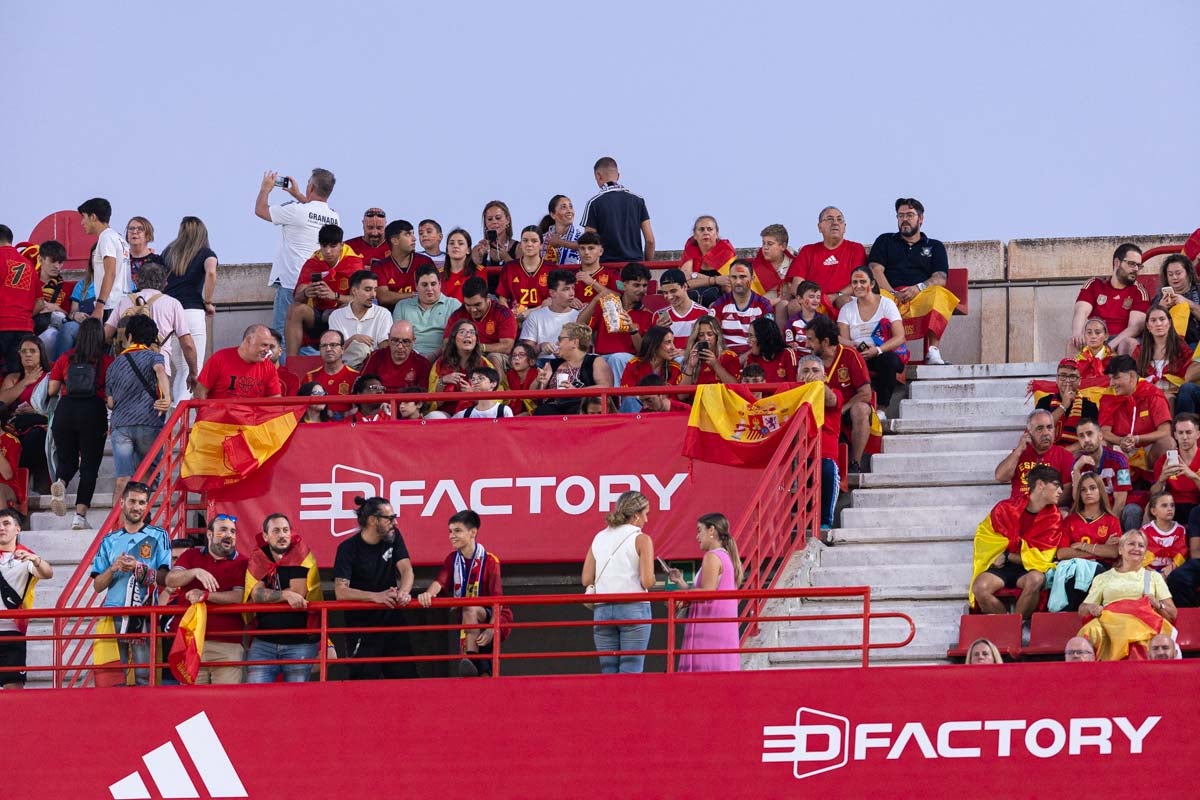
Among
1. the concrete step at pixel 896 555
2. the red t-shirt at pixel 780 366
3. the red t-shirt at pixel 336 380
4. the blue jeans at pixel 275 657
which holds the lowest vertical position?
the blue jeans at pixel 275 657

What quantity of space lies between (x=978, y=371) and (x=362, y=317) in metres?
5.26

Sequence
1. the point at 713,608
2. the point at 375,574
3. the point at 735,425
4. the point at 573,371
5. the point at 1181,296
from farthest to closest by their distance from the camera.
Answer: the point at 573,371
the point at 1181,296
the point at 735,425
the point at 375,574
the point at 713,608

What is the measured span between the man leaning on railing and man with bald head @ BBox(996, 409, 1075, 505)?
235 inches

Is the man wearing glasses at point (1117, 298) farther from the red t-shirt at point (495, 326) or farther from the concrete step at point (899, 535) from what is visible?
the red t-shirt at point (495, 326)

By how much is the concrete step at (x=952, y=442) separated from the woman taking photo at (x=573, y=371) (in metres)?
2.31

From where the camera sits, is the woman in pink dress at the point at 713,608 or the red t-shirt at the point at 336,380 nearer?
the woman in pink dress at the point at 713,608

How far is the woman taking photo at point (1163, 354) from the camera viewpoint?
717 inches

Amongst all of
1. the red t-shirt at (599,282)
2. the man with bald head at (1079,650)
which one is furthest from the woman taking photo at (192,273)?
the man with bald head at (1079,650)

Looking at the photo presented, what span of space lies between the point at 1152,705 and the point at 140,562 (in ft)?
22.2

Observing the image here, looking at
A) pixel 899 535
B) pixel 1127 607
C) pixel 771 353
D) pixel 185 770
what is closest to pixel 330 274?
pixel 771 353

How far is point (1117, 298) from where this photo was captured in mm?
19797

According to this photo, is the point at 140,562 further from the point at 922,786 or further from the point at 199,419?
the point at 922,786

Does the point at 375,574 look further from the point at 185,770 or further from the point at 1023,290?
the point at 1023,290

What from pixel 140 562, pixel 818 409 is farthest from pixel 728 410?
pixel 140 562
